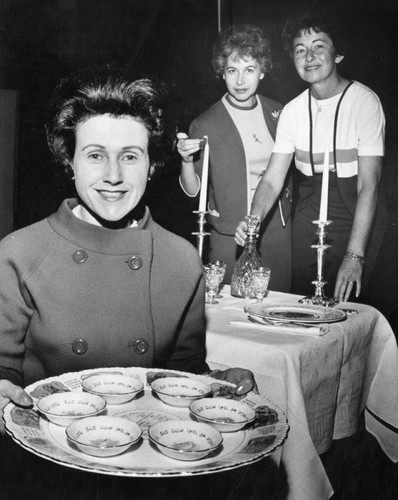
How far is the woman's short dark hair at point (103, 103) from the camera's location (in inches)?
56.4

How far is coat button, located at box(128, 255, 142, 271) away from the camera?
4.70 ft

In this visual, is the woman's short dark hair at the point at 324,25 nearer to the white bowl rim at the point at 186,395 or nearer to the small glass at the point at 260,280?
the small glass at the point at 260,280

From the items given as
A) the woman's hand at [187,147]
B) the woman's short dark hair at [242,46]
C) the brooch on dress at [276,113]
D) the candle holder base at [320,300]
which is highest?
the woman's short dark hair at [242,46]

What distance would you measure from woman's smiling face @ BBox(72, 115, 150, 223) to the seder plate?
17.3 inches

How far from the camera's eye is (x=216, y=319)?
1.88 metres

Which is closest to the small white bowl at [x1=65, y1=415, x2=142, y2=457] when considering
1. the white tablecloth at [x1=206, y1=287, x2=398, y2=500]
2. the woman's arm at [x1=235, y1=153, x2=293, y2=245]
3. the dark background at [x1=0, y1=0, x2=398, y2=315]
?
the white tablecloth at [x1=206, y1=287, x2=398, y2=500]

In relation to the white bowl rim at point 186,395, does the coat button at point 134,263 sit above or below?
above

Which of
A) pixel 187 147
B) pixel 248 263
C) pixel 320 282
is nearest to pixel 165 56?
pixel 187 147

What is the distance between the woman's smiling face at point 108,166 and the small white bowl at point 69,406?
524 millimetres

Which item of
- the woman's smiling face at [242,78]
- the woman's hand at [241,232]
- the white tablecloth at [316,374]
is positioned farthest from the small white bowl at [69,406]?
the woman's smiling face at [242,78]

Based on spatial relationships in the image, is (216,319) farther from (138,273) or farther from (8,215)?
(8,215)

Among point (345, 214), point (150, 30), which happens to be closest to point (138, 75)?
point (345, 214)

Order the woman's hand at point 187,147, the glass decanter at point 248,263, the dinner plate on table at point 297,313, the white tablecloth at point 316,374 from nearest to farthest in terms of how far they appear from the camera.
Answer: the white tablecloth at point 316,374, the dinner plate on table at point 297,313, the glass decanter at point 248,263, the woman's hand at point 187,147

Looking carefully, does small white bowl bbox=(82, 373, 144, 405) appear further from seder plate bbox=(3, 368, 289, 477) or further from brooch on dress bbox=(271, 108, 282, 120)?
brooch on dress bbox=(271, 108, 282, 120)
